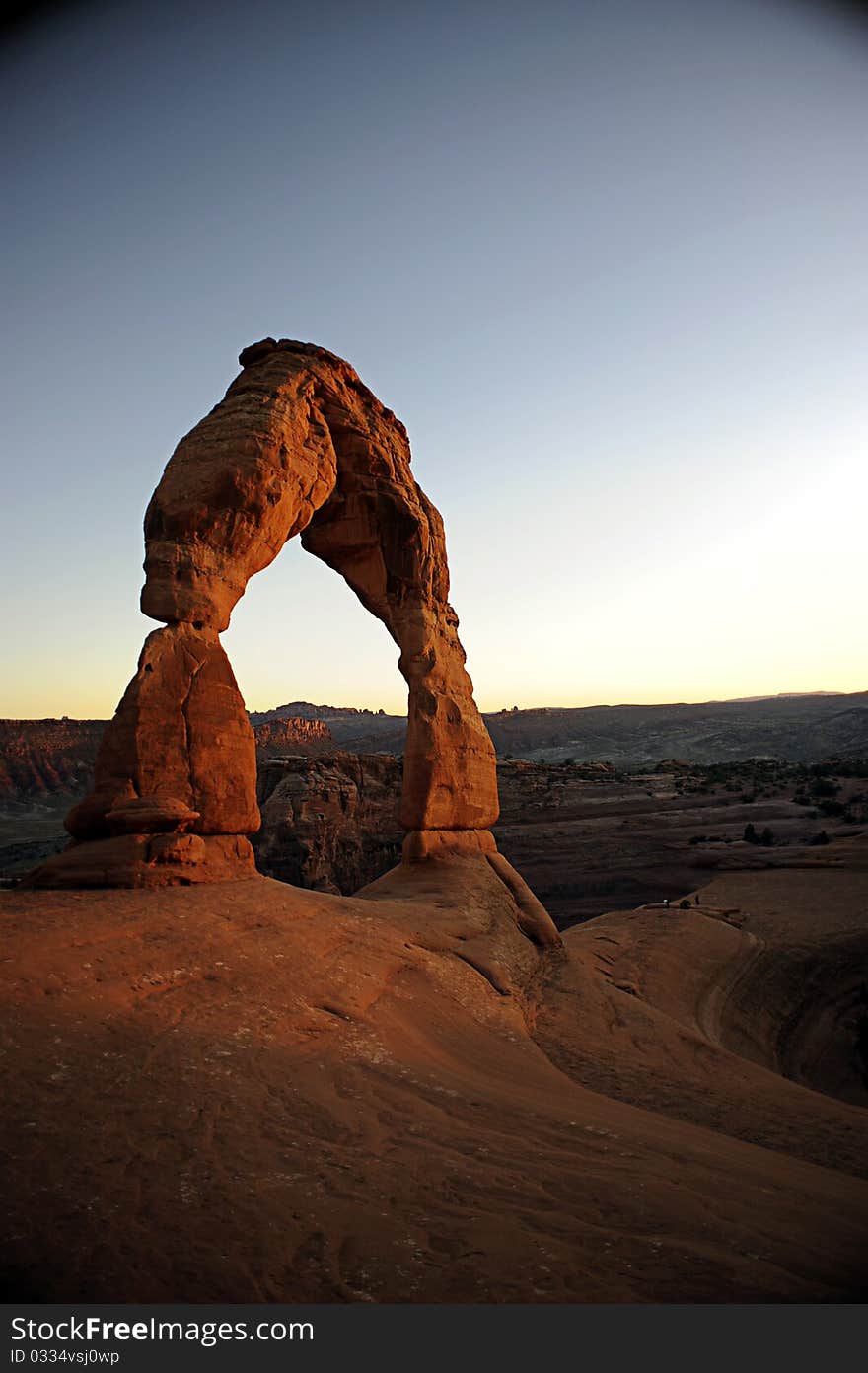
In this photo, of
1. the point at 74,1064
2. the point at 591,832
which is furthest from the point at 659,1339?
the point at 591,832

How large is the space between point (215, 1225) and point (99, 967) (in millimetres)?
2752

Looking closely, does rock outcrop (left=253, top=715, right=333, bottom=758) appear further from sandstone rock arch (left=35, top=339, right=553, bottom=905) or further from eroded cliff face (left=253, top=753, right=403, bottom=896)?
sandstone rock arch (left=35, top=339, right=553, bottom=905)

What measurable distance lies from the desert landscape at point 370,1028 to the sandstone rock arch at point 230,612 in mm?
43

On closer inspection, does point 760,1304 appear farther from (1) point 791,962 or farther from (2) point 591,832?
(2) point 591,832

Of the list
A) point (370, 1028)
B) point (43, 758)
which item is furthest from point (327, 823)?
point (43, 758)

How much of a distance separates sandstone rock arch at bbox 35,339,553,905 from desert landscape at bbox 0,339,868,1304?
0.04m

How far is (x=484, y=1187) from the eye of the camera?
Answer: 3.91m

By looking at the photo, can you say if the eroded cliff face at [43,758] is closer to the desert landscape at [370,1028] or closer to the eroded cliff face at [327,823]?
the eroded cliff face at [327,823]

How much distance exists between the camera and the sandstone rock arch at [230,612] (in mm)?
8039

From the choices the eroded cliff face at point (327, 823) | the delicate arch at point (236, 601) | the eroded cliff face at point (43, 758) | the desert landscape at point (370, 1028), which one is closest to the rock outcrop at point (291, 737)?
the eroded cliff face at point (43, 758)

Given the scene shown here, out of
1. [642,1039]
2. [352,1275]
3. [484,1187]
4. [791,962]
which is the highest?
[352,1275]

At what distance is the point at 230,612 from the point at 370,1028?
5.27 m

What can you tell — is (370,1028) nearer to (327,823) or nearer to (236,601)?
(236,601)

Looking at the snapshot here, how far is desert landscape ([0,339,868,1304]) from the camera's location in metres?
3.22
